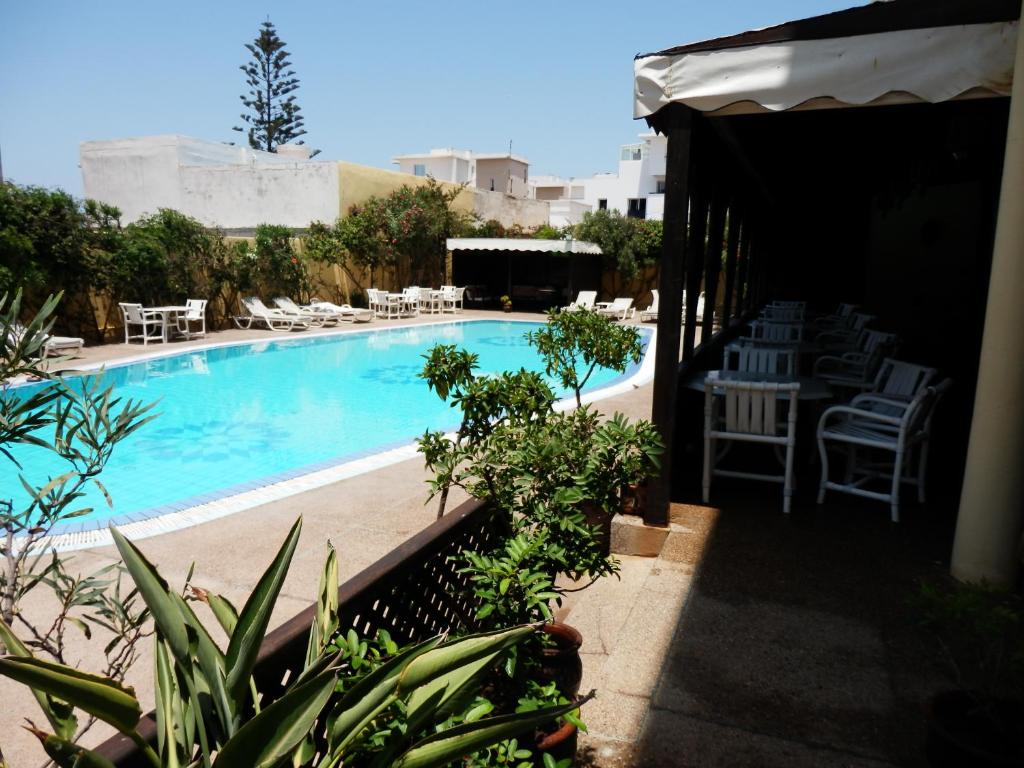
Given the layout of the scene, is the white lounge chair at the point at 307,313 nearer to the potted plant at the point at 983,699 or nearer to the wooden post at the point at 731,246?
the wooden post at the point at 731,246

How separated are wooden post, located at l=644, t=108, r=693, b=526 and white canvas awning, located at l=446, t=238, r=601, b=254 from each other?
56.0 ft

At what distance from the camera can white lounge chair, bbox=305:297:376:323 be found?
17.3 m

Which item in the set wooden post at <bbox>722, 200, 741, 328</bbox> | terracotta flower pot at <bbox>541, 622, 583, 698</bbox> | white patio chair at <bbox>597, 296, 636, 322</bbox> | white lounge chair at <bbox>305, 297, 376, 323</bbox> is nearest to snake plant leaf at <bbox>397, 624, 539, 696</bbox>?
terracotta flower pot at <bbox>541, 622, 583, 698</bbox>

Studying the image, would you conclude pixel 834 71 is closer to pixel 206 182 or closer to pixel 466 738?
pixel 466 738

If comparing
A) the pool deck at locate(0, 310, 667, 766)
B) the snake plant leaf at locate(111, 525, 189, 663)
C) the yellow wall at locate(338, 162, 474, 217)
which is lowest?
the pool deck at locate(0, 310, 667, 766)

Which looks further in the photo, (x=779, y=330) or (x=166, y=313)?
(x=166, y=313)

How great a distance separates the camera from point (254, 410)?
10.1 meters

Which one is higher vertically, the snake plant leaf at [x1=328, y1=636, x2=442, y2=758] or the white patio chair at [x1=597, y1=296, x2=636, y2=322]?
the snake plant leaf at [x1=328, y1=636, x2=442, y2=758]

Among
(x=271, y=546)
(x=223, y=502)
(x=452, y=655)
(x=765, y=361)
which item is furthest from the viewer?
(x=765, y=361)

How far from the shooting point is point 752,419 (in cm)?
415

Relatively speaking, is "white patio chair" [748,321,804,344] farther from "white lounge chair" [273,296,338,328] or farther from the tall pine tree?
the tall pine tree

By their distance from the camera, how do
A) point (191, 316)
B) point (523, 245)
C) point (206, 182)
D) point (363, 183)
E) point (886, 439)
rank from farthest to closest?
point (206, 182) < point (523, 245) < point (363, 183) < point (191, 316) < point (886, 439)

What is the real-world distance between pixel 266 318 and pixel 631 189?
1112 inches

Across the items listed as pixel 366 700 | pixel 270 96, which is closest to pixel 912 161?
pixel 366 700
